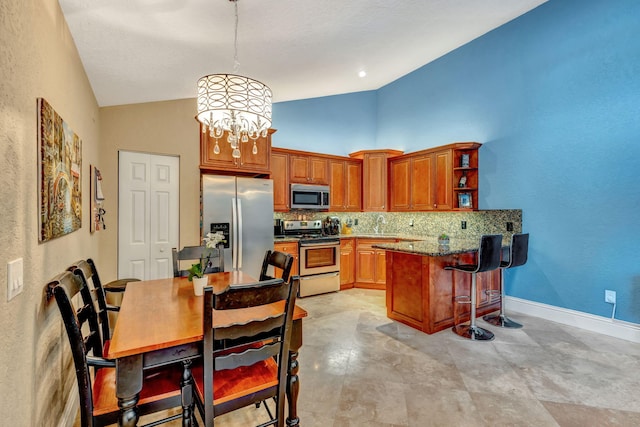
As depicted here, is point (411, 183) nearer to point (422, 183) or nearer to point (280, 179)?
point (422, 183)

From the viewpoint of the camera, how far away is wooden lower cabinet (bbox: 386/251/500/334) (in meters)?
3.27

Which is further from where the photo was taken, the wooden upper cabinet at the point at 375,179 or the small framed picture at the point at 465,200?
the wooden upper cabinet at the point at 375,179

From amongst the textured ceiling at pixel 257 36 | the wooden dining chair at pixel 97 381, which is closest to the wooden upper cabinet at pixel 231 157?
the textured ceiling at pixel 257 36

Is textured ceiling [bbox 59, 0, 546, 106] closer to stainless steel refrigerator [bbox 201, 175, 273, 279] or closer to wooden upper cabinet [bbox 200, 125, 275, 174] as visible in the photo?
wooden upper cabinet [bbox 200, 125, 275, 174]

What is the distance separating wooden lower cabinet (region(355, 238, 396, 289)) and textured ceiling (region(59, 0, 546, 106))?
106 inches

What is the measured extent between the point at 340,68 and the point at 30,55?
3.30m

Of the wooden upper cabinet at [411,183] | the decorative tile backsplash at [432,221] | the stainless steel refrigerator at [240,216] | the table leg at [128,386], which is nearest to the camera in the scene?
the table leg at [128,386]

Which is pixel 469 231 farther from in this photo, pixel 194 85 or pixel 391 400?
pixel 194 85

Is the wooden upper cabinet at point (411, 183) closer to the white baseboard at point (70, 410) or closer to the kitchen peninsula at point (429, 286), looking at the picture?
the kitchen peninsula at point (429, 286)

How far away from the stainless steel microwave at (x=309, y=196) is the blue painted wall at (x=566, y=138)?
2.40 metres

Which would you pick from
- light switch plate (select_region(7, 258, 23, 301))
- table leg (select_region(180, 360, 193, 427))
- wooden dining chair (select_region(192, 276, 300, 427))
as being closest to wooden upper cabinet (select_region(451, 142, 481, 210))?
wooden dining chair (select_region(192, 276, 300, 427))

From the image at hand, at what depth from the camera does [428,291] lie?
3.25m

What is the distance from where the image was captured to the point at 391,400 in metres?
2.13

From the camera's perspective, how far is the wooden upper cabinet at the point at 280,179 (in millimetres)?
4727
